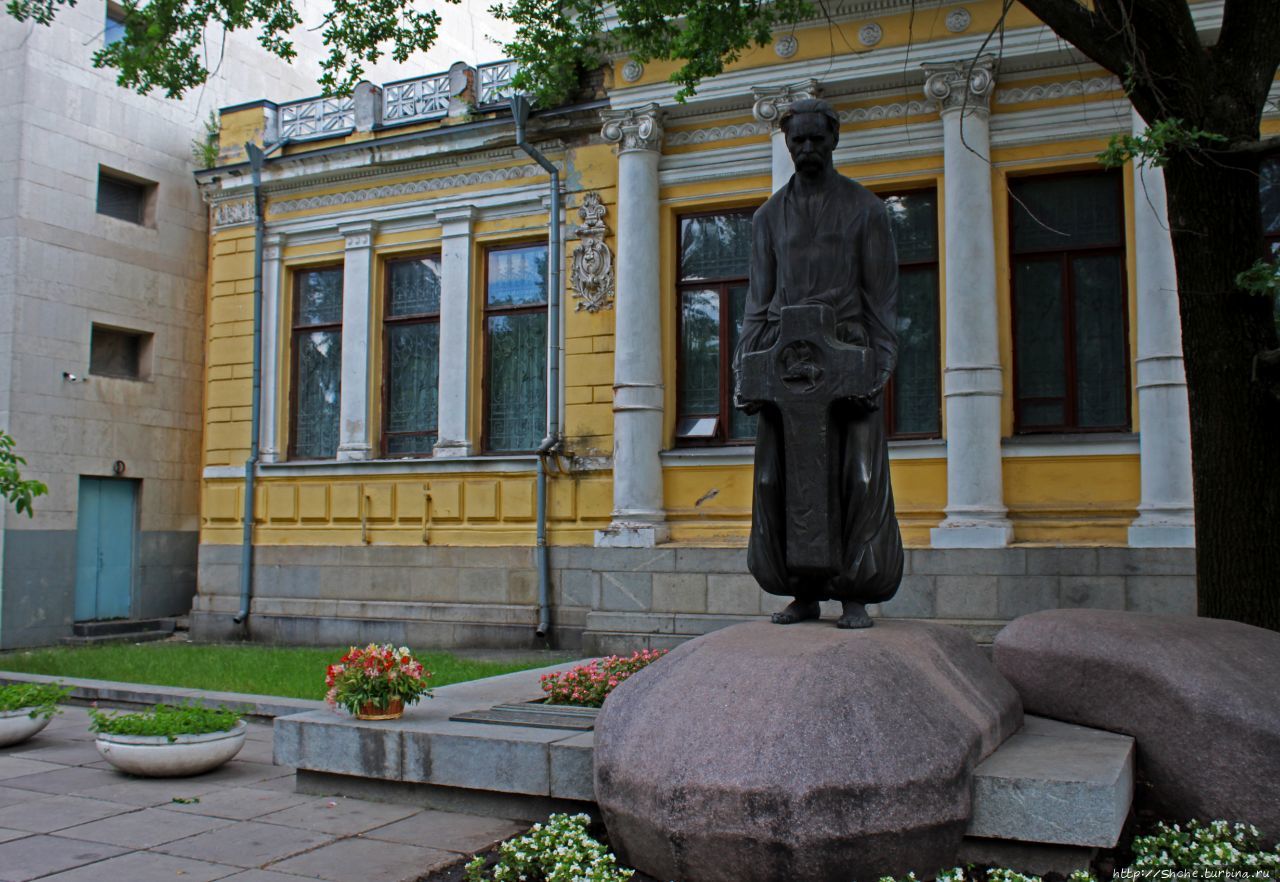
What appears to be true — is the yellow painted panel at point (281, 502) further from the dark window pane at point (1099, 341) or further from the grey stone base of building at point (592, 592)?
the dark window pane at point (1099, 341)

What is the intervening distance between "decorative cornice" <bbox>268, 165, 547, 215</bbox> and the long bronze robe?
9.48 meters

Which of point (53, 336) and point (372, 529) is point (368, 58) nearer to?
point (372, 529)

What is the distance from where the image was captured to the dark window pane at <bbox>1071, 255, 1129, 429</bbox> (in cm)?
1257

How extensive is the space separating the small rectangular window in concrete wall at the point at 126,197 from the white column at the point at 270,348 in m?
2.40

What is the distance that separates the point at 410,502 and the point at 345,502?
3.59ft

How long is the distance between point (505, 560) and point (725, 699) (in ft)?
33.3

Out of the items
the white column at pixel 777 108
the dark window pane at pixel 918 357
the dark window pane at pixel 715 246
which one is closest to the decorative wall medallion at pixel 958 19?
the white column at pixel 777 108

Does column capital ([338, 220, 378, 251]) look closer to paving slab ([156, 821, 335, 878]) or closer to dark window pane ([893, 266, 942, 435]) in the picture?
dark window pane ([893, 266, 942, 435])

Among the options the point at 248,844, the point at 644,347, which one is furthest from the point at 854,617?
the point at 644,347

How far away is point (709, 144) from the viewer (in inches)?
553

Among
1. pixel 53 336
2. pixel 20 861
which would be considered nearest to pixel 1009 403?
pixel 20 861

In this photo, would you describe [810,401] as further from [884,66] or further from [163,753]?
[884,66]

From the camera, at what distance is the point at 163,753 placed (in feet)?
22.5

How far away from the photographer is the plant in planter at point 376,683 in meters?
6.55
